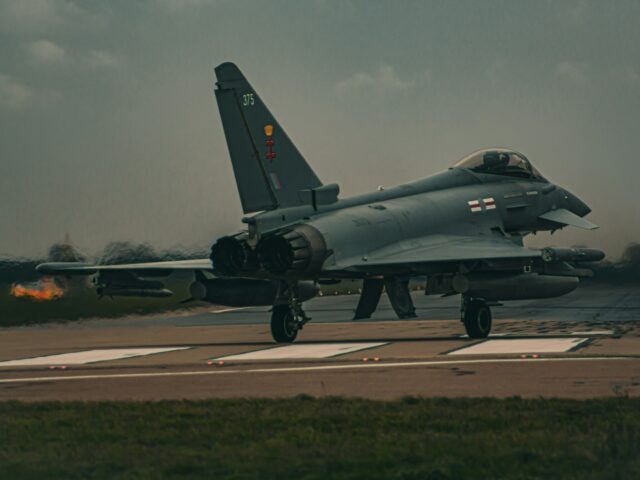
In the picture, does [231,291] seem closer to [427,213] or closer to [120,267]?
[120,267]

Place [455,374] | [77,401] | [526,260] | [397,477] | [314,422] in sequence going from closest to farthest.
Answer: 1. [397,477]
2. [314,422]
3. [77,401]
4. [455,374]
5. [526,260]

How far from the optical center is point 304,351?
71.6ft

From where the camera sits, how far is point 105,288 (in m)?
28.6

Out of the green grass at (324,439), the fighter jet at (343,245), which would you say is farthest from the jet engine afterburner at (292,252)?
the green grass at (324,439)

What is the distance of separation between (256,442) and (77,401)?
165 inches

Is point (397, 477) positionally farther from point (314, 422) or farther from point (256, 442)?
point (314, 422)

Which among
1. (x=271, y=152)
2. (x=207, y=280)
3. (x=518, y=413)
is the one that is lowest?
(x=518, y=413)

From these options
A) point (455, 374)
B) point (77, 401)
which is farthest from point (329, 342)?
point (77, 401)

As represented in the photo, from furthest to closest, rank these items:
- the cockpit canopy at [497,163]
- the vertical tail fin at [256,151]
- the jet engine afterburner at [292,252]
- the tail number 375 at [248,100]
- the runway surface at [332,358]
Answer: the cockpit canopy at [497,163]
the tail number 375 at [248,100]
the vertical tail fin at [256,151]
the jet engine afterburner at [292,252]
the runway surface at [332,358]

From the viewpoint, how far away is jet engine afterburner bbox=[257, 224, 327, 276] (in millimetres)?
23547

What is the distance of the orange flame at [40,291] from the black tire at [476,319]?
13.5m

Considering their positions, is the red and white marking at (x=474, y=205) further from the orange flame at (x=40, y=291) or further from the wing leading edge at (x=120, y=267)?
the orange flame at (x=40, y=291)

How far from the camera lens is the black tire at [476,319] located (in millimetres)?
24984

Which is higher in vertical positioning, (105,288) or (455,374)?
(105,288)
